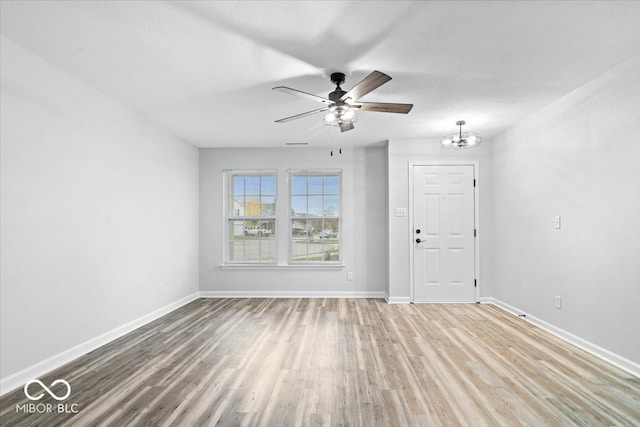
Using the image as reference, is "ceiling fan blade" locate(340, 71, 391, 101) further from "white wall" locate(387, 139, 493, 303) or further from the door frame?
the door frame

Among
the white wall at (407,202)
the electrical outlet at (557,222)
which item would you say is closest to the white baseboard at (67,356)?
the white wall at (407,202)

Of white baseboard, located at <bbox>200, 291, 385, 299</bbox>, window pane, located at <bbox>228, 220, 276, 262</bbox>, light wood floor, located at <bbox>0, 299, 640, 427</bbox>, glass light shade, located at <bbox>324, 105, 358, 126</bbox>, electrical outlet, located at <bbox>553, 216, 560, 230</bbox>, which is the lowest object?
white baseboard, located at <bbox>200, 291, 385, 299</bbox>

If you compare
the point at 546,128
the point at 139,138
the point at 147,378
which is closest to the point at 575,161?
the point at 546,128

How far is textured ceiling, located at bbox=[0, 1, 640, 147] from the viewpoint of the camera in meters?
1.98

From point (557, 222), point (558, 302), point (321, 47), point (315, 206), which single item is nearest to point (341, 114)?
point (321, 47)

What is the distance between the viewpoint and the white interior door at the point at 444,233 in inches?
193

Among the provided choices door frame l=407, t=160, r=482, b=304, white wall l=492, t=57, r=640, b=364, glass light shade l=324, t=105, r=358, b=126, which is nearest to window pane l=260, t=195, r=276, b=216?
door frame l=407, t=160, r=482, b=304

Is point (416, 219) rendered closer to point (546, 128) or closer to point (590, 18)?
point (546, 128)

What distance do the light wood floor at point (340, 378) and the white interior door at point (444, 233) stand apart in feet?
3.44

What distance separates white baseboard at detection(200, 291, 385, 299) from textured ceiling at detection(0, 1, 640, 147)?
3.07 m

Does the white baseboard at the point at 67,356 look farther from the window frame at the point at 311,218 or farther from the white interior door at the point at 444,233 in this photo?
the white interior door at the point at 444,233

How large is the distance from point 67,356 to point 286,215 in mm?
3377

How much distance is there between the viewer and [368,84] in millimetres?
2395

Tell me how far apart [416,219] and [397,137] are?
132 cm
